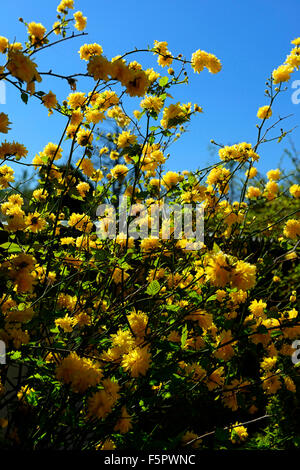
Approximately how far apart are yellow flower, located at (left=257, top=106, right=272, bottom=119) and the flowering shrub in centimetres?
1

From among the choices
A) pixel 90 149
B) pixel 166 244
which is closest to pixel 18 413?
pixel 166 244

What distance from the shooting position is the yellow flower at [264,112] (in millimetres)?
3139

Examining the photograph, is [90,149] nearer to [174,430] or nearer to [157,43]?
[157,43]

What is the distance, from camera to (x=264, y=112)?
3184 mm

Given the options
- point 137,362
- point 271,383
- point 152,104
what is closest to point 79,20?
point 152,104

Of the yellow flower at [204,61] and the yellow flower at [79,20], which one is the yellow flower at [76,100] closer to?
the yellow flower at [79,20]

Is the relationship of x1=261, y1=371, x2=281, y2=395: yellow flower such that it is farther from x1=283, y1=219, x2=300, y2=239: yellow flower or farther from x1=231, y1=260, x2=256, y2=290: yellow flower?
x1=231, y1=260, x2=256, y2=290: yellow flower

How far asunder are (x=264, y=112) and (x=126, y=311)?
2137 millimetres

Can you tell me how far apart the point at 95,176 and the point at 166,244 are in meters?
0.97

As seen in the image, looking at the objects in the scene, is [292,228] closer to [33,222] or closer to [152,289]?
[152,289]

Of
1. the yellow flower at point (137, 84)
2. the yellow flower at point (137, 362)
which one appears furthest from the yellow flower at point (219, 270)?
the yellow flower at point (137, 84)

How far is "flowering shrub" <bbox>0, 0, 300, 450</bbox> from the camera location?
1599 mm
